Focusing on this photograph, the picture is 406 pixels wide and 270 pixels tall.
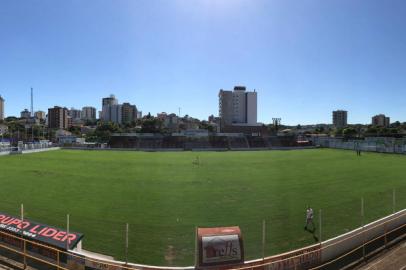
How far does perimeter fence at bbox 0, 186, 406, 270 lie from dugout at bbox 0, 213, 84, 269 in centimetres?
4

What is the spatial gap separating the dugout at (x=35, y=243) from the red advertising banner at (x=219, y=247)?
4.84 metres

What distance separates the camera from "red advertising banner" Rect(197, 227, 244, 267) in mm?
11328

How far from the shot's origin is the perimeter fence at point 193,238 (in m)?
12.7

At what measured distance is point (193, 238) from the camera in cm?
1572

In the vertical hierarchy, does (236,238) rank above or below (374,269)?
above

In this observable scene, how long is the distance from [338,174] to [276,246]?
25141 millimetres

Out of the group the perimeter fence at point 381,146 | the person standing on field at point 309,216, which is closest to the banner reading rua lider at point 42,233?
the person standing on field at point 309,216

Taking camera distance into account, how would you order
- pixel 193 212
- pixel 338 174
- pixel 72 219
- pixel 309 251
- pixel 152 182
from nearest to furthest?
pixel 309 251, pixel 72 219, pixel 193 212, pixel 152 182, pixel 338 174

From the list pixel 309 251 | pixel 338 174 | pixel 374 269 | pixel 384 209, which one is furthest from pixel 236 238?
pixel 338 174

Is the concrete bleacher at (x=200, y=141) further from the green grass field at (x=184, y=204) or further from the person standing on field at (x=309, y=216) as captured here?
the person standing on field at (x=309, y=216)

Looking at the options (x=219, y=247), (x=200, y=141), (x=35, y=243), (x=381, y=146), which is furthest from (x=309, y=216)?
(x=200, y=141)

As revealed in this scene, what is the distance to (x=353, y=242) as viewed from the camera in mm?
15219

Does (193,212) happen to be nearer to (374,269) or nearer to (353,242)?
(353,242)

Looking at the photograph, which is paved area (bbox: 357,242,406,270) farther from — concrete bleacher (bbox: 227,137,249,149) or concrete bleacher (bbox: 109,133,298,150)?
concrete bleacher (bbox: 227,137,249,149)
